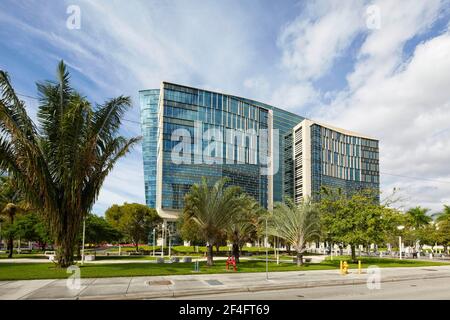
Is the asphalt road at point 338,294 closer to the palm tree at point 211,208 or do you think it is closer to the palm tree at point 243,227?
the palm tree at point 211,208

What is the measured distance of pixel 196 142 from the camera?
10631 cm

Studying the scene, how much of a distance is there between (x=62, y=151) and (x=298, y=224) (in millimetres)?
19465

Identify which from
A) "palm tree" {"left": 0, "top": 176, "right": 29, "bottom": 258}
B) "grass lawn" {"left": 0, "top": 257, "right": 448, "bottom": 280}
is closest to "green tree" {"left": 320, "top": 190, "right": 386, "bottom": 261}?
"grass lawn" {"left": 0, "top": 257, "right": 448, "bottom": 280}

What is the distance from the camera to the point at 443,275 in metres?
24.0

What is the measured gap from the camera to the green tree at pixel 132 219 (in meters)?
61.7

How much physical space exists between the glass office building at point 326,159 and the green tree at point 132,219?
69.7m

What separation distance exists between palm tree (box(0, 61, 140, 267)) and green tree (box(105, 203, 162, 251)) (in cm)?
3742

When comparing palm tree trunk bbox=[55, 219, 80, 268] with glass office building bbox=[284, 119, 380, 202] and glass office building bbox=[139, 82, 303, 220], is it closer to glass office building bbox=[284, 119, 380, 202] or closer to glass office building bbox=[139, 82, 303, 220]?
glass office building bbox=[139, 82, 303, 220]

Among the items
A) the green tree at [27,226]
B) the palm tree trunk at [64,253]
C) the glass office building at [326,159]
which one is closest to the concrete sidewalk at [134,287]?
the palm tree trunk at [64,253]

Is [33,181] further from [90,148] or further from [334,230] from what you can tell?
[334,230]

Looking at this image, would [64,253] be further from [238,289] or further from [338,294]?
[338,294]
